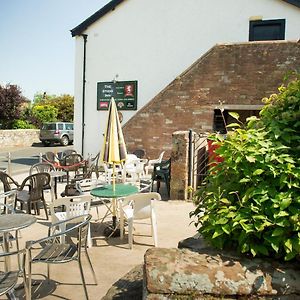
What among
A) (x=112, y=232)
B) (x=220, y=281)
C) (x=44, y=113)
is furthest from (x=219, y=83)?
(x=44, y=113)

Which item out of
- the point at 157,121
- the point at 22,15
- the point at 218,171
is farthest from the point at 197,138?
the point at 22,15

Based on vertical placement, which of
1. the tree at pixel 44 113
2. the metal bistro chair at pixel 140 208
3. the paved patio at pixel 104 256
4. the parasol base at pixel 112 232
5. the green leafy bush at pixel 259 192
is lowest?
the paved patio at pixel 104 256

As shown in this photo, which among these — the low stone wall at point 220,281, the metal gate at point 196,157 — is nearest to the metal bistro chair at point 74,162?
the metal gate at point 196,157

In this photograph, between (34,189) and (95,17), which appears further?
(95,17)

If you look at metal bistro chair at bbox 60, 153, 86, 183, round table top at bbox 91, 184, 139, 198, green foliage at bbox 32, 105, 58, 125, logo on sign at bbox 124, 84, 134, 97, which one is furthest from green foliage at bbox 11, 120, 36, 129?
round table top at bbox 91, 184, 139, 198

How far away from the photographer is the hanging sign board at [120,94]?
16594mm

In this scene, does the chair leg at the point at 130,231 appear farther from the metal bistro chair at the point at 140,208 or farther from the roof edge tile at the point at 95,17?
the roof edge tile at the point at 95,17

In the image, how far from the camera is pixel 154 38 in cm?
1619

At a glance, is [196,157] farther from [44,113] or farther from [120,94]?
[44,113]

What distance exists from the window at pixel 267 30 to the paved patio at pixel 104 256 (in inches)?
402

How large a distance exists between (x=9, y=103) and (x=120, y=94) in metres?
14.7

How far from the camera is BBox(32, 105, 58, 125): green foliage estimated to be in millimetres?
32812

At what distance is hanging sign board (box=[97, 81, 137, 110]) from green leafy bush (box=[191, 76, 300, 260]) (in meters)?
14.2

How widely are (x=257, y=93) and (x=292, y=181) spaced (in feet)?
33.5
